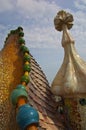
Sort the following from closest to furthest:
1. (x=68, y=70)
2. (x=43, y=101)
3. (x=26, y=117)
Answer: (x=26, y=117), (x=43, y=101), (x=68, y=70)

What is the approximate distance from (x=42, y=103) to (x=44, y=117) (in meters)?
0.25

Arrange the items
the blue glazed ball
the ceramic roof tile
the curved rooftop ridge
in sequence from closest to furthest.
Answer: the blue glazed ball < the ceramic roof tile < the curved rooftop ridge

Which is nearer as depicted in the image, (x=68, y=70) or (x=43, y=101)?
(x=43, y=101)

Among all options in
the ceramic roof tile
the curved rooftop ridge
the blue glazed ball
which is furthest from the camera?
the curved rooftop ridge

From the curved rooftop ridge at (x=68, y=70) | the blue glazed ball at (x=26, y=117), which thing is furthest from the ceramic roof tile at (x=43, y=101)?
the blue glazed ball at (x=26, y=117)

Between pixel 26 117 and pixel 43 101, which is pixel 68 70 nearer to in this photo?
pixel 43 101

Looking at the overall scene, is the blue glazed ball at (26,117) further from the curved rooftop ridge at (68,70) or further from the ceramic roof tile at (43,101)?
the curved rooftop ridge at (68,70)

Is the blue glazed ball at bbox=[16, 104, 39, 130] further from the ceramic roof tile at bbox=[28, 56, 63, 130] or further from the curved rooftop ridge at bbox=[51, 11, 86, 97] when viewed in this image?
the curved rooftop ridge at bbox=[51, 11, 86, 97]

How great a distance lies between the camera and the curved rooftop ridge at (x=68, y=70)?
3.50 m

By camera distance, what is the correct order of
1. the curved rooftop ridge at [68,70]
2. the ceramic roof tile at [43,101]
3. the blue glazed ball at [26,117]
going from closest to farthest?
1. the blue glazed ball at [26,117]
2. the ceramic roof tile at [43,101]
3. the curved rooftop ridge at [68,70]

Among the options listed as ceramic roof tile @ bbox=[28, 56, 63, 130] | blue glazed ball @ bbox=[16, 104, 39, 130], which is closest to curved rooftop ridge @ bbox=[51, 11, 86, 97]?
ceramic roof tile @ bbox=[28, 56, 63, 130]

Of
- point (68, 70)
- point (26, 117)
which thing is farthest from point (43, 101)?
point (26, 117)

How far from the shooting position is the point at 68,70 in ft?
11.9

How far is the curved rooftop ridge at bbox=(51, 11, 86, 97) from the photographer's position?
3.50m
